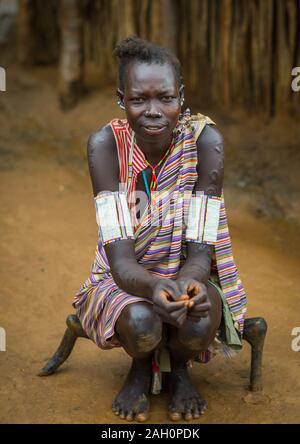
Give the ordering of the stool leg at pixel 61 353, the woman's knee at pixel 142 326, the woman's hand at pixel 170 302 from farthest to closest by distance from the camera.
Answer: the stool leg at pixel 61 353, the woman's knee at pixel 142 326, the woman's hand at pixel 170 302

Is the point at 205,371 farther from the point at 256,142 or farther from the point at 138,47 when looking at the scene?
the point at 256,142

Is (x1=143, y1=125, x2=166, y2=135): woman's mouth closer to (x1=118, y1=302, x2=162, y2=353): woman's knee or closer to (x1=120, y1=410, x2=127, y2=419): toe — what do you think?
(x1=118, y1=302, x2=162, y2=353): woman's knee

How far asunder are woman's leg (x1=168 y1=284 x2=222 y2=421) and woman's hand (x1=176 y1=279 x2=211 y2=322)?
8cm

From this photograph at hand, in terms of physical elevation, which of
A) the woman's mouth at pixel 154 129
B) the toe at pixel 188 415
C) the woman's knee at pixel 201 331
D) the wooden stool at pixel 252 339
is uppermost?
the woman's mouth at pixel 154 129

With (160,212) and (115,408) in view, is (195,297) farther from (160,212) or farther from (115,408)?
(115,408)

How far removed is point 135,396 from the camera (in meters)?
3.07

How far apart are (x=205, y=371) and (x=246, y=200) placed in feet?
7.09

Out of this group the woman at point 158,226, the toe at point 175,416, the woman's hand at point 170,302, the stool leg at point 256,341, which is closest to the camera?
the woman's hand at point 170,302

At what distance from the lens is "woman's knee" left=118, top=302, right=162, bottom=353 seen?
111 inches

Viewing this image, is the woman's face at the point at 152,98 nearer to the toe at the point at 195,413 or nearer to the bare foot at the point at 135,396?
the bare foot at the point at 135,396

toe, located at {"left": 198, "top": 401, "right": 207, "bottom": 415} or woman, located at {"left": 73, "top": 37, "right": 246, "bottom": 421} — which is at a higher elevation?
woman, located at {"left": 73, "top": 37, "right": 246, "bottom": 421}

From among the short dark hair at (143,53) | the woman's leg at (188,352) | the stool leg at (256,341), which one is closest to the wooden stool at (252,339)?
the stool leg at (256,341)

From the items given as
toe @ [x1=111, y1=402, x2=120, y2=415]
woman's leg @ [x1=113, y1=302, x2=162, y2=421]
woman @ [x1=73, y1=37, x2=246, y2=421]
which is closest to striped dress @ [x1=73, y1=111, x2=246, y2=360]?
woman @ [x1=73, y1=37, x2=246, y2=421]

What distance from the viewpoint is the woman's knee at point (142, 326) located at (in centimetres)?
283
